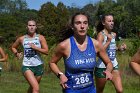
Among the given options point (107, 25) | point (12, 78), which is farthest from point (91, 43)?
point (12, 78)

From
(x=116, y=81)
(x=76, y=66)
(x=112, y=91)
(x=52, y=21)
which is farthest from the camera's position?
(x=52, y=21)

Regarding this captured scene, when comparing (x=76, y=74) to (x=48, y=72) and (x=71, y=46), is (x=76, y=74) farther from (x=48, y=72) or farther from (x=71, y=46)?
(x=48, y=72)

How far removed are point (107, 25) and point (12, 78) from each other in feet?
24.5

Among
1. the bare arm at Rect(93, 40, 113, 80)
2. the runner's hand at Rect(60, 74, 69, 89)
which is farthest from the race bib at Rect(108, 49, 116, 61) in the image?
the runner's hand at Rect(60, 74, 69, 89)

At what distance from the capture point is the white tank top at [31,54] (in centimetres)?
945

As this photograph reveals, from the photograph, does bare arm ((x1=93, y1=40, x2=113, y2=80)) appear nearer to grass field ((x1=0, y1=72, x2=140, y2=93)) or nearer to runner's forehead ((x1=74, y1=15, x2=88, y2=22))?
runner's forehead ((x1=74, y1=15, x2=88, y2=22))

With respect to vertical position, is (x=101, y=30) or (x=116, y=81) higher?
(x=101, y=30)

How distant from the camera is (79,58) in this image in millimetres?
5895

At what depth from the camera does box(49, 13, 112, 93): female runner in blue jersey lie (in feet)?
19.4

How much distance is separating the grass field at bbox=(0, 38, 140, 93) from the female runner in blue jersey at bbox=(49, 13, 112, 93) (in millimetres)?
5575

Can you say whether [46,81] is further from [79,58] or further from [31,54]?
[79,58]

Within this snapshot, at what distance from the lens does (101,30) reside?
9008 millimetres

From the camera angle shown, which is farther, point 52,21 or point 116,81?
point 52,21

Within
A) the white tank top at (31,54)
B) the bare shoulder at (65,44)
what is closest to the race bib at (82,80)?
the bare shoulder at (65,44)
